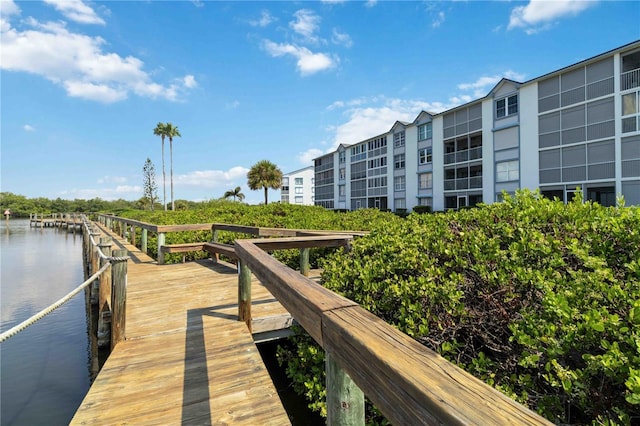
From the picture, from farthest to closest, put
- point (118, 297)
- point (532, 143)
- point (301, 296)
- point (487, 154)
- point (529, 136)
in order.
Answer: point (487, 154)
point (529, 136)
point (532, 143)
point (118, 297)
point (301, 296)

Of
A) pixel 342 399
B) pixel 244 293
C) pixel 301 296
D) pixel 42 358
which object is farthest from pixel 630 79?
pixel 42 358

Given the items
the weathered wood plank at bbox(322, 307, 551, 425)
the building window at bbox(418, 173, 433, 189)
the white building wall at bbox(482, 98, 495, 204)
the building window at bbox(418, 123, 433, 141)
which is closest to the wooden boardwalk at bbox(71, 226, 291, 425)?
the weathered wood plank at bbox(322, 307, 551, 425)

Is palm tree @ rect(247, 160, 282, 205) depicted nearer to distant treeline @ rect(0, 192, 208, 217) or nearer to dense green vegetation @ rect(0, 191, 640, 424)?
dense green vegetation @ rect(0, 191, 640, 424)

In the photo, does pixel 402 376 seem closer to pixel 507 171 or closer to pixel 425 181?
pixel 507 171

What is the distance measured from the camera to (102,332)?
4.61m

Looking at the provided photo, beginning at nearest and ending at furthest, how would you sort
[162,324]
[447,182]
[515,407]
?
[515,407] → [162,324] → [447,182]

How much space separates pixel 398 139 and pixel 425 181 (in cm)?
662

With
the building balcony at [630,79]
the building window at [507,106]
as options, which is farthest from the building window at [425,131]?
the building balcony at [630,79]

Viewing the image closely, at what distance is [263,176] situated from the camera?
43.3m

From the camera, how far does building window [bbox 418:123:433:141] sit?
31.8 m

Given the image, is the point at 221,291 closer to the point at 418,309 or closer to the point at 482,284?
the point at 418,309

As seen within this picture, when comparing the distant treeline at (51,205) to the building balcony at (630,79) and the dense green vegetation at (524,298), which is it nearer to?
the building balcony at (630,79)

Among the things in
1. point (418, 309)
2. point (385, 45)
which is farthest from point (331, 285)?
point (385, 45)

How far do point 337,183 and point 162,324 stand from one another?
44913 millimetres
